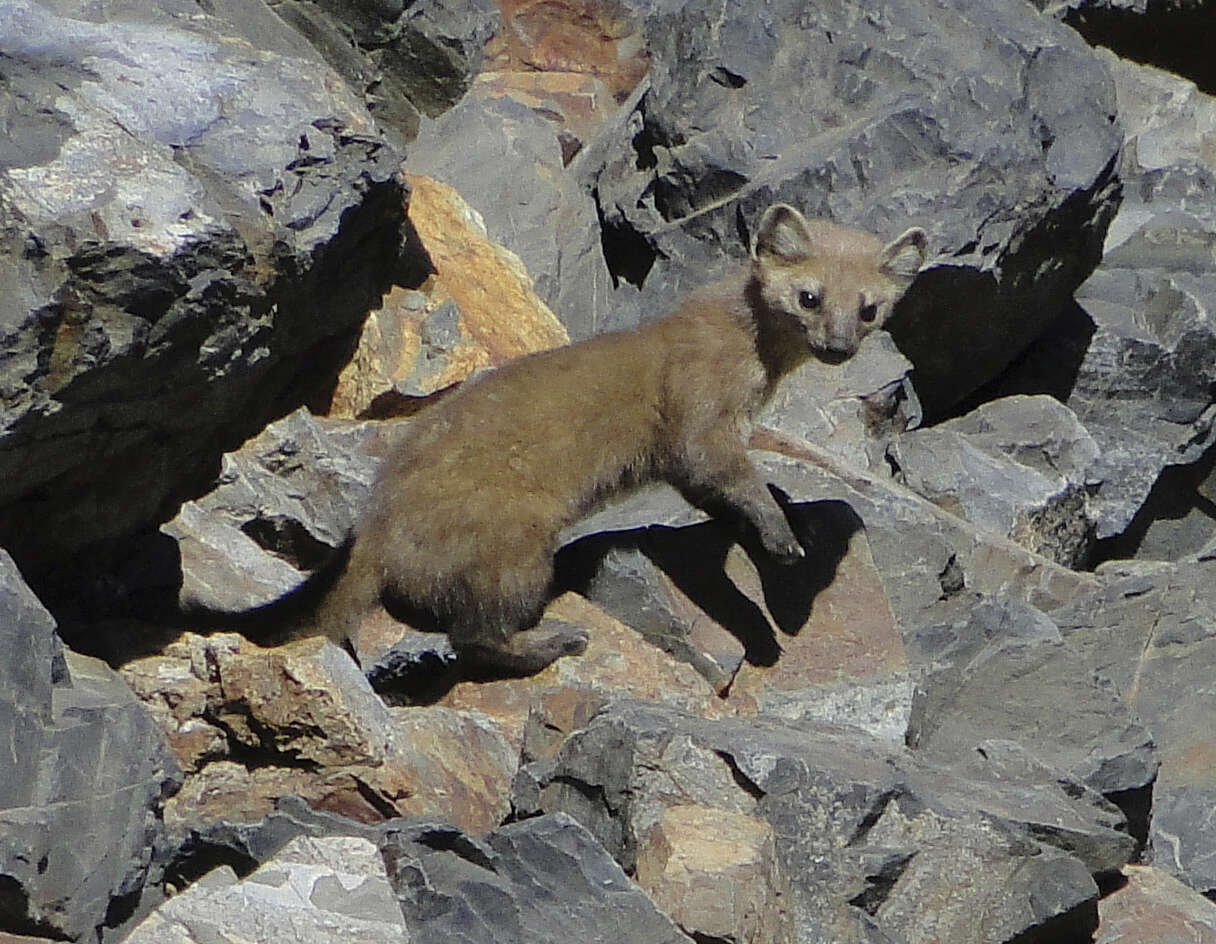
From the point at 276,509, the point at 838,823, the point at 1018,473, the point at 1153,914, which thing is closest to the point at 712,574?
the point at 276,509

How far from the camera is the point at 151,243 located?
558cm

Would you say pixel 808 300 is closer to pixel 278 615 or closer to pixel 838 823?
pixel 278 615

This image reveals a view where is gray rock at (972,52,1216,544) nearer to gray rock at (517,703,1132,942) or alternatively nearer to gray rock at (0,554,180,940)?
gray rock at (517,703,1132,942)

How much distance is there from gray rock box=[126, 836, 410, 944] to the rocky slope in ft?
0.05

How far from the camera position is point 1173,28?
1299cm

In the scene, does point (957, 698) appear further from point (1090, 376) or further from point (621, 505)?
point (1090, 376)

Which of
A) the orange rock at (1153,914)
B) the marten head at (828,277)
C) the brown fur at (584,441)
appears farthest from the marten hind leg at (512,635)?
the orange rock at (1153,914)

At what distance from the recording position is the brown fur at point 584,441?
716cm

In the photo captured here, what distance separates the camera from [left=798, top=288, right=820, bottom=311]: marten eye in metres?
7.71

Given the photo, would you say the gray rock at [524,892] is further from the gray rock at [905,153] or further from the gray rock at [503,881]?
the gray rock at [905,153]

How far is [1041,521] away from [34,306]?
17.6ft

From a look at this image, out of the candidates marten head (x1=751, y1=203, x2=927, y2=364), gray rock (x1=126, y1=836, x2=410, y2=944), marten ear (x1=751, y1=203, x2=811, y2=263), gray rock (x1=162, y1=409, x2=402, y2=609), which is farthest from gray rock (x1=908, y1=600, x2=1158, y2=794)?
gray rock (x1=162, y1=409, x2=402, y2=609)

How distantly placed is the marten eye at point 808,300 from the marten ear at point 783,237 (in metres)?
0.21

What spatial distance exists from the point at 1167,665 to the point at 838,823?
2.62m
